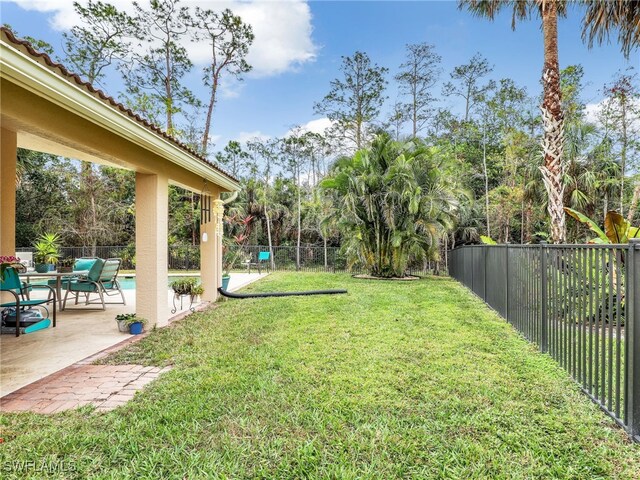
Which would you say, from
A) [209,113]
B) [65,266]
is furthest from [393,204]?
[209,113]

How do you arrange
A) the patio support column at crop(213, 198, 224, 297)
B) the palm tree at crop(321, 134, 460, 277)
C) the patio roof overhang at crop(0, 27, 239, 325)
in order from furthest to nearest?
1. the palm tree at crop(321, 134, 460, 277)
2. the patio support column at crop(213, 198, 224, 297)
3. the patio roof overhang at crop(0, 27, 239, 325)

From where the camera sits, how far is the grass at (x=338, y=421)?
225cm

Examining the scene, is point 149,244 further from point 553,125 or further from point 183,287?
point 553,125

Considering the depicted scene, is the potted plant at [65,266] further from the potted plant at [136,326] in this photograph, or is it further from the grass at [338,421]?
the grass at [338,421]

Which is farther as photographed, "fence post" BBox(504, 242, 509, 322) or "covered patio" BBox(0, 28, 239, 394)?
"fence post" BBox(504, 242, 509, 322)

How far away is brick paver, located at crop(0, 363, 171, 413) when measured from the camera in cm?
312

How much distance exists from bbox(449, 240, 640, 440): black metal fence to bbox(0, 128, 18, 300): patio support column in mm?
7665

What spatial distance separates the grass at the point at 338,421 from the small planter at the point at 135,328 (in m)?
0.76

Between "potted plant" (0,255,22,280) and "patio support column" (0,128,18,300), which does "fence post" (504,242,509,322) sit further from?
"patio support column" (0,128,18,300)

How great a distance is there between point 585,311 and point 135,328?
5.80m

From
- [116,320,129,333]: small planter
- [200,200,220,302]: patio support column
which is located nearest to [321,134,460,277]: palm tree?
[200,200,220,302]: patio support column

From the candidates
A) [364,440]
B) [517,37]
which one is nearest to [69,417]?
[364,440]

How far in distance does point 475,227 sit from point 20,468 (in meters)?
20.9

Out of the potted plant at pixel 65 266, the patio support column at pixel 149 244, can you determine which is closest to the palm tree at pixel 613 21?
the patio support column at pixel 149 244
